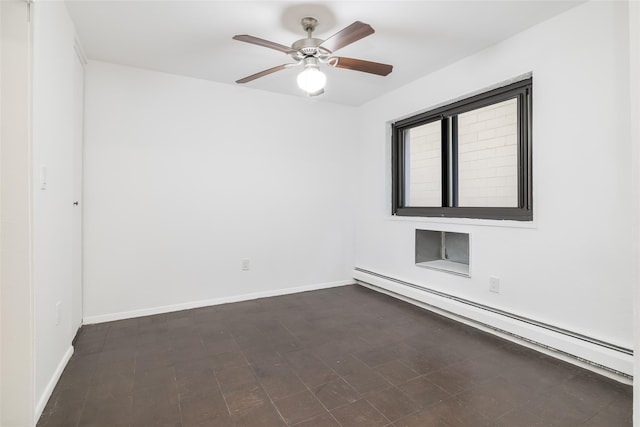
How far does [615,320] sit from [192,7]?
3.35 meters

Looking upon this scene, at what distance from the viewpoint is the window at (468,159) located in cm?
262

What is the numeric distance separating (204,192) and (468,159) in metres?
2.80

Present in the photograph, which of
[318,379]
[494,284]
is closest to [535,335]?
[494,284]

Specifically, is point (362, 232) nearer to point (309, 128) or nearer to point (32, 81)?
point (309, 128)

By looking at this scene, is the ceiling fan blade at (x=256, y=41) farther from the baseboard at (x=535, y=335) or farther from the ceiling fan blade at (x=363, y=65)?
the baseboard at (x=535, y=335)

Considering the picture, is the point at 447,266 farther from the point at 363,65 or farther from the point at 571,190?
the point at 363,65

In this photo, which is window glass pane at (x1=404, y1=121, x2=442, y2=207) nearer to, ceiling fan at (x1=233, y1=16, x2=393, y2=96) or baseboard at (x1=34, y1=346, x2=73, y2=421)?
ceiling fan at (x1=233, y1=16, x2=393, y2=96)

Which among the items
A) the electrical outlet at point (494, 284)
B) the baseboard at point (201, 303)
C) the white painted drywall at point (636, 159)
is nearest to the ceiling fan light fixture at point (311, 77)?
the white painted drywall at point (636, 159)

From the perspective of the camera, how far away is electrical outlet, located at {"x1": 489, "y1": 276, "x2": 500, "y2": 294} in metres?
2.67

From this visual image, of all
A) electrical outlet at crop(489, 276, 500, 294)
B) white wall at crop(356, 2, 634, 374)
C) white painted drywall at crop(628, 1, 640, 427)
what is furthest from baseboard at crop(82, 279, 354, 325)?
white painted drywall at crop(628, 1, 640, 427)

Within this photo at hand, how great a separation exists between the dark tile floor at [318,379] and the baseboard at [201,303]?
0.42 ft

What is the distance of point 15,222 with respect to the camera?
5.00 ft

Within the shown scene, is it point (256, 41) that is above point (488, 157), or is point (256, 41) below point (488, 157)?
above

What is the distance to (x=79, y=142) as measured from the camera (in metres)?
2.79
